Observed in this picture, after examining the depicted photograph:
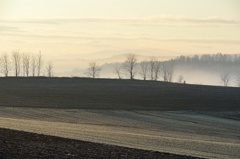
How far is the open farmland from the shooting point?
3014cm

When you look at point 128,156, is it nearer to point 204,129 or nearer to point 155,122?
point 204,129

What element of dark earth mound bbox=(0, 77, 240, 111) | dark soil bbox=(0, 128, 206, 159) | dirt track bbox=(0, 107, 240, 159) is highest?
dark soil bbox=(0, 128, 206, 159)

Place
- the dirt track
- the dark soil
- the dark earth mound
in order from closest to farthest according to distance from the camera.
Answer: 1. the dark soil
2. the dirt track
3. the dark earth mound

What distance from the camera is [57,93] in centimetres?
7644

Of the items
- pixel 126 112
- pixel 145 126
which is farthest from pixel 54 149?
pixel 126 112

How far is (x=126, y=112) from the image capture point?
57.6 m

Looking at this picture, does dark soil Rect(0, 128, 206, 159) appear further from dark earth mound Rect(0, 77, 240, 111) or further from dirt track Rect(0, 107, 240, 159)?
dark earth mound Rect(0, 77, 240, 111)

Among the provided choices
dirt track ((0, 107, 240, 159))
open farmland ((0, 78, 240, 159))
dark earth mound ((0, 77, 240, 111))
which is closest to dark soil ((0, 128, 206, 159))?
open farmland ((0, 78, 240, 159))

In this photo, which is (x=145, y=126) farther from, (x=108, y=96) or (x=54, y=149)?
(x=108, y=96)

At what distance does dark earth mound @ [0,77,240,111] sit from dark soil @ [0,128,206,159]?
122ft

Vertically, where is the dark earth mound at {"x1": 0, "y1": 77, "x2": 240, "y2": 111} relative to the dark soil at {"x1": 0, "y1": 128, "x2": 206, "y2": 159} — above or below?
below

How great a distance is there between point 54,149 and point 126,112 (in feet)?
125

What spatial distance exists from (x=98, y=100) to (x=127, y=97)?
283 inches

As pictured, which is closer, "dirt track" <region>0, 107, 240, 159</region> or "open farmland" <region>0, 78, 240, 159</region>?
"dirt track" <region>0, 107, 240, 159</region>
